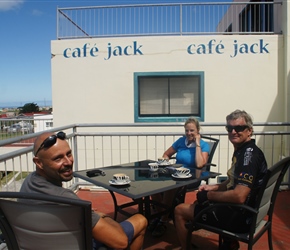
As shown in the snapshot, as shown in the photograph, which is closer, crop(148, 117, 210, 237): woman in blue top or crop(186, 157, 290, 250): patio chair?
crop(186, 157, 290, 250): patio chair

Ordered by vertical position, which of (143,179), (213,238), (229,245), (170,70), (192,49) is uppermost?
(192,49)

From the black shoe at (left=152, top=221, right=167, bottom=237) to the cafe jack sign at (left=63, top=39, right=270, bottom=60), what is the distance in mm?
5009

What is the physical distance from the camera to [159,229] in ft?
11.4

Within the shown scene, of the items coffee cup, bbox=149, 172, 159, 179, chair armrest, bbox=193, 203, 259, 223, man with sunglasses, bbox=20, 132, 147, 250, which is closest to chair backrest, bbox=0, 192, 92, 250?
man with sunglasses, bbox=20, 132, 147, 250

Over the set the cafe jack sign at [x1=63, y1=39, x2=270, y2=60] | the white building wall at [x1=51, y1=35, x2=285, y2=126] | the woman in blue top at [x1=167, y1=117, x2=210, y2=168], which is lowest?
the woman in blue top at [x1=167, y1=117, x2=210, y2=168]

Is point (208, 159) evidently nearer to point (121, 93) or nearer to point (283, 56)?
point (121, 93)

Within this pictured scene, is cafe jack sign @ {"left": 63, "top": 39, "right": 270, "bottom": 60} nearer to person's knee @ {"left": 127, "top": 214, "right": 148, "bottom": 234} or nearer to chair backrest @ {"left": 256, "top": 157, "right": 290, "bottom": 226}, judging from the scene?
chair backrest @ {"left": 256, "top": 157, "right": 290, "bottom": 226}

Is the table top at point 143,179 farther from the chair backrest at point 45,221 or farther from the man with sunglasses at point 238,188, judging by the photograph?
the chair backrest at point 45,221

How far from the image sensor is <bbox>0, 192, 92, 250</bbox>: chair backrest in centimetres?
163

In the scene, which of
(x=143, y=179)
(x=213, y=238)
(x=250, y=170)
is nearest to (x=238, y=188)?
(x=250, y=170)

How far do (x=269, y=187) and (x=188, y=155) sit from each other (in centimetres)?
146

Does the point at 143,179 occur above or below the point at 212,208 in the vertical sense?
above

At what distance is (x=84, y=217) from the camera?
1677mm

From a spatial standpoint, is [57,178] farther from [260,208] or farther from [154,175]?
[260,208]
